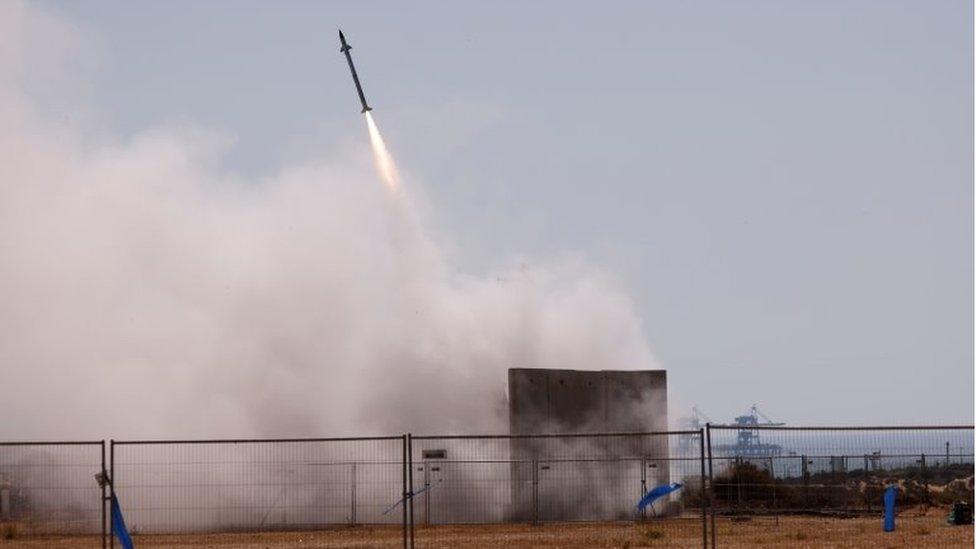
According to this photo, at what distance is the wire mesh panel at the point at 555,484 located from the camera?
38.9 meters

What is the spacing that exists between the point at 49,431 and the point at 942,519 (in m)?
28.1

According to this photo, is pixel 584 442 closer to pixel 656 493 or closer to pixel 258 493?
pixel 656 493

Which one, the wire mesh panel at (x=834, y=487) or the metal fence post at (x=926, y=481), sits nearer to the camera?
the wire mesh panel at (x=834, y=487)

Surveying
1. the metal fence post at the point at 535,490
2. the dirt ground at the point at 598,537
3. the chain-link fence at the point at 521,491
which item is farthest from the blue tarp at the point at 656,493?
the metal fence post at the point at 535,490

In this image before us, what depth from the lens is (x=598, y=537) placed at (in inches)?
1314

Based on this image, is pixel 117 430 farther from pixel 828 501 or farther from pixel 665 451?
pixel 828 501

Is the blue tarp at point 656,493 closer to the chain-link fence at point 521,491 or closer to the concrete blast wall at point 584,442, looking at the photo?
the chain-link fence at point 521,491

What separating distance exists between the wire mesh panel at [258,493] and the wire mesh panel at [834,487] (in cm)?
781

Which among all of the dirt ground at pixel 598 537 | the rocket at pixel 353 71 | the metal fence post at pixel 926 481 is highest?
the rocket at pixel 353 71

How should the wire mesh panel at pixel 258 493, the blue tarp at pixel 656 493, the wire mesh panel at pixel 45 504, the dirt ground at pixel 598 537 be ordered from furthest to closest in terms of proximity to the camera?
the blue tarp at pixel 656 493
the wire mesh panel at pixel 45 504
the wire mesh panel at pixel 258 493
the dirt ground at pixel 598 537

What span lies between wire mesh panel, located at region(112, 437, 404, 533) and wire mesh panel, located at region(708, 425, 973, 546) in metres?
7.81

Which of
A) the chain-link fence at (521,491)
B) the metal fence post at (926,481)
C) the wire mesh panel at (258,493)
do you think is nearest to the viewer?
the chain-link fence at (521,491)

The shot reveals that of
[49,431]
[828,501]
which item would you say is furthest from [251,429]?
[828,501]

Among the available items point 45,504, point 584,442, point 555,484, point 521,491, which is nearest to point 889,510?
point 555,484
